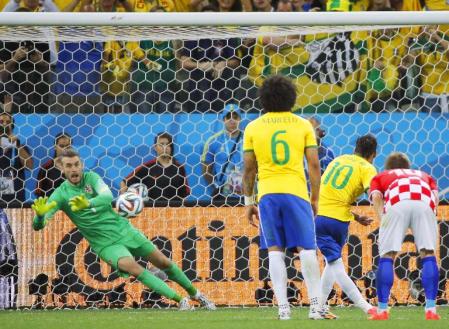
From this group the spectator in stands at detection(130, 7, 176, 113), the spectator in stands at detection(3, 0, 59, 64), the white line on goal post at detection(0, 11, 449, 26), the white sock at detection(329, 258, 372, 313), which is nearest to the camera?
the white sock at detection(329, 258, 372, 313)

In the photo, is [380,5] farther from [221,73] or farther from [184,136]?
[184,136]

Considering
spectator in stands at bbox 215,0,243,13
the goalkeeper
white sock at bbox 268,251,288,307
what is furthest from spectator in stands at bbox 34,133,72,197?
white sock at bbox 268,251,288,307

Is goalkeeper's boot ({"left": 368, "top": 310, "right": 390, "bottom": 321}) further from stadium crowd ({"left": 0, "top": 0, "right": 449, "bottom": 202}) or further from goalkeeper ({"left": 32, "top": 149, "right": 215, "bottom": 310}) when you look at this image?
stadium crowd ({"left": 0, "top": 0, "right": 449, "bottom": 202})

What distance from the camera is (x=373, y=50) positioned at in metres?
11.6

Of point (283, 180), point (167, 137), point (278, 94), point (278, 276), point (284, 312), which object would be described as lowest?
point (284, 312)

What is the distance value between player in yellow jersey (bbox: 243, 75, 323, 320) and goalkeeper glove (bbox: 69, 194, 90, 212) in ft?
7.14

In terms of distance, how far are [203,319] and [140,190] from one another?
2298 mm

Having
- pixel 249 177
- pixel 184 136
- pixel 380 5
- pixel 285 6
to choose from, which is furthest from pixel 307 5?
pixel 249 177

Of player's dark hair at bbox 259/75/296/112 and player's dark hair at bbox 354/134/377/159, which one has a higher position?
player's dark hair at bbox 259/75/296/112

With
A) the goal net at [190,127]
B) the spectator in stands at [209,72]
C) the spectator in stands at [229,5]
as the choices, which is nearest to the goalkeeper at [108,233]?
the goal net at [190,127]

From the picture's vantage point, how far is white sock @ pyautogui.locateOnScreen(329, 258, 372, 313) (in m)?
9.12

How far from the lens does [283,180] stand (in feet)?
26.5

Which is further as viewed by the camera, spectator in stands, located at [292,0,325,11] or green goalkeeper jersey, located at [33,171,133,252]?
spectator in stands, located at [292,0,325,11]

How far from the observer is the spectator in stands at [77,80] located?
1134 cm
